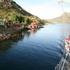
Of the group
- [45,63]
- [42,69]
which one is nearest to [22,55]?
[45,63]

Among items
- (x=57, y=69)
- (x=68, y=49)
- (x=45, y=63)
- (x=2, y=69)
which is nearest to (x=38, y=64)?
(x=45, y=63)

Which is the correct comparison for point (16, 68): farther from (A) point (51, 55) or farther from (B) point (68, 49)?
(B) point (68, 49)

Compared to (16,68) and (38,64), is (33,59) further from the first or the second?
(16,68)

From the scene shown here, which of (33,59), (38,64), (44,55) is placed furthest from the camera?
(44,55)

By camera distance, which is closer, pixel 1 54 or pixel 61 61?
pixel 61 61

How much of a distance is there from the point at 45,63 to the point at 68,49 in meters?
25.4

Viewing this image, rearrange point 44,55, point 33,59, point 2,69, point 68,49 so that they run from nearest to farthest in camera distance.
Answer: point 2,69 < point 33,59 < point 44,55 < point 68,49

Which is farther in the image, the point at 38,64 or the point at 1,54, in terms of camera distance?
the point at 1,54

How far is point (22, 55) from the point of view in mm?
81875

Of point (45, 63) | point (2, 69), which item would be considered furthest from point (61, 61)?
point (2, 69)

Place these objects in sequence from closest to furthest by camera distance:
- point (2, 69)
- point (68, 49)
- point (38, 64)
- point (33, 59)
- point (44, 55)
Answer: point (2, 69) < point (38, 64) < point (33, 59) < point (44, 55) < point (68, 49)

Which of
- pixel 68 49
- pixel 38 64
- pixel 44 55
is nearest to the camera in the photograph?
pixel 38 64

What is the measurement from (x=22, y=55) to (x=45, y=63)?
15.3 m

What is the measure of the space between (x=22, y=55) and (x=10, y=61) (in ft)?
34.7
